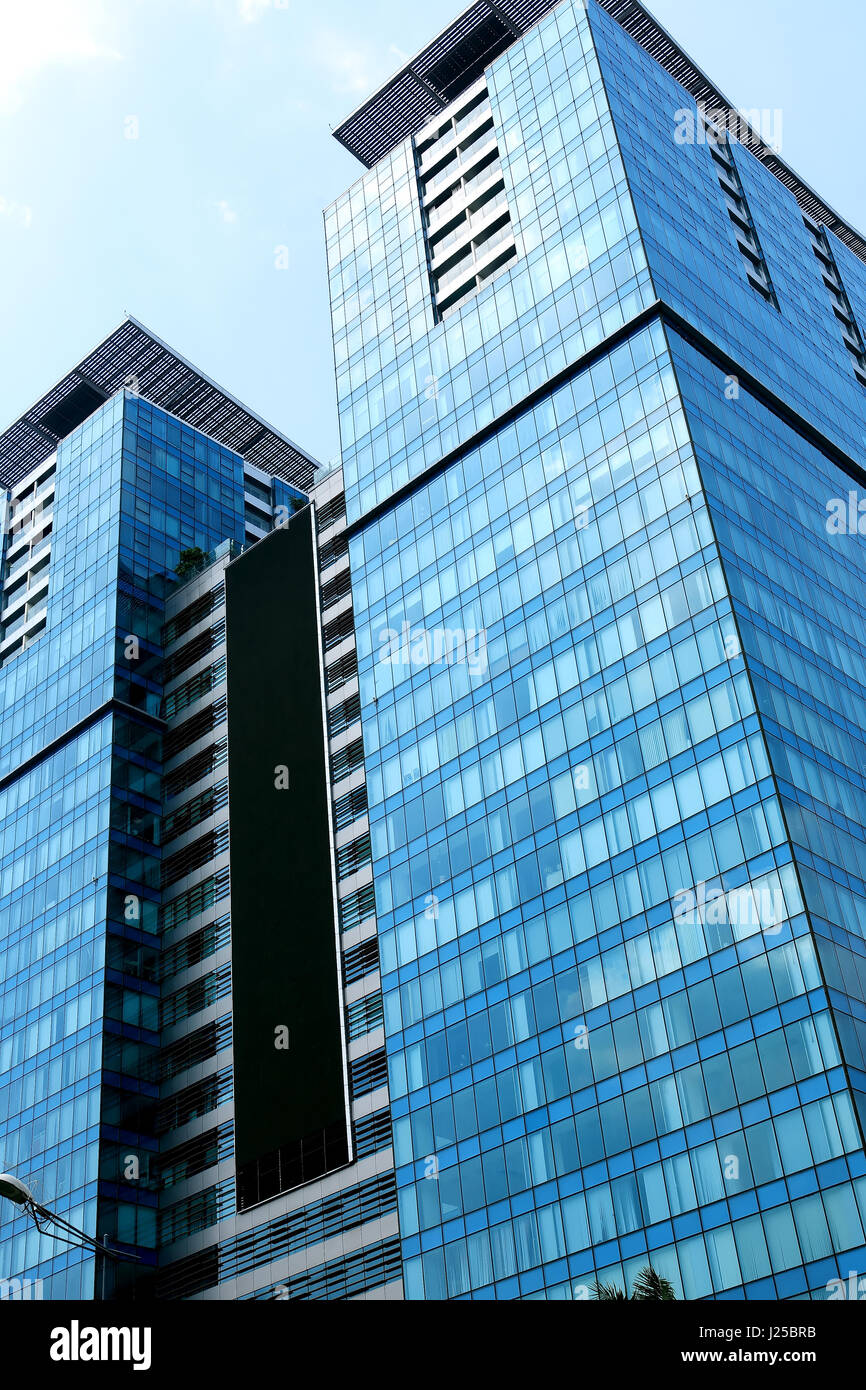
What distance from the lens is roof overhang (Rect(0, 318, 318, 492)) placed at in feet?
370

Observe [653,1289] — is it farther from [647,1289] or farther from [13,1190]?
[13,1190]

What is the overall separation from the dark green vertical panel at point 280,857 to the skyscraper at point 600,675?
494 centimetres

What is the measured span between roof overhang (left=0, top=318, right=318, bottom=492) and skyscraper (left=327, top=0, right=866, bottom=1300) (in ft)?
76.8

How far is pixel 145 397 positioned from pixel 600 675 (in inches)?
2606

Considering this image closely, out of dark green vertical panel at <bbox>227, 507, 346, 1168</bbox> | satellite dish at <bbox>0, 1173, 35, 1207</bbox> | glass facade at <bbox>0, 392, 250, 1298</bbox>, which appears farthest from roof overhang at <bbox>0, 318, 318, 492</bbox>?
satellite dish at <bbox>0, 1173, 35, 1207</bbox>

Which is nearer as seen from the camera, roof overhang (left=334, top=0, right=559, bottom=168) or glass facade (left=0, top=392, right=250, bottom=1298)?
glass facade (left=0, top=392, right=250, bottom=1298)

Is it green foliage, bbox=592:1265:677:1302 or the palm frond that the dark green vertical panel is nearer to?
green foliage, bbox=592:1265:677:1302

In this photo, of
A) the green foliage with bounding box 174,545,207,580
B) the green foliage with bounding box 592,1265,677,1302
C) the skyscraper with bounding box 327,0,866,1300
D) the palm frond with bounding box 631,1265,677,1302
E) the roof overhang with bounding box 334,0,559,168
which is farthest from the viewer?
the green foliage with bounding box 174,545,207,580

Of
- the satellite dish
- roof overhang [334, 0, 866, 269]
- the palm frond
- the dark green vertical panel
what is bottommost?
the satellite dish

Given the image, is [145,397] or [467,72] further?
[145,397]

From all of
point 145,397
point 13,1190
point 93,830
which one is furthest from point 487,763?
point 145,397

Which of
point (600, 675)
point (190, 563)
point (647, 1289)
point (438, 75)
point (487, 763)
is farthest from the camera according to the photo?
point (190, 563)

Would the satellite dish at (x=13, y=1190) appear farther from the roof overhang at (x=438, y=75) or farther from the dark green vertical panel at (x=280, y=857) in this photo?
the roof overhang at (x=438, y=75)

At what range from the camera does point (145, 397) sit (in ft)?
380
